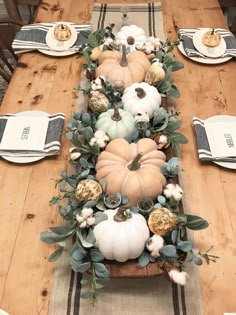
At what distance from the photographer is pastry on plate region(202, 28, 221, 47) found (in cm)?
153

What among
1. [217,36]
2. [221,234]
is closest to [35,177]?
[221,234]

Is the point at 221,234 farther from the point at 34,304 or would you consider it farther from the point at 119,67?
the point at 119,67

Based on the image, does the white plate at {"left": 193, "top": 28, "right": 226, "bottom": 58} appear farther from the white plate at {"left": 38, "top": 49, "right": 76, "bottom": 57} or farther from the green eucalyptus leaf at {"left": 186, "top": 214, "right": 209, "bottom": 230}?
the green eucalyptus leaf at {"left": 186, "top": 214, "right": 209, "bottom": 230}

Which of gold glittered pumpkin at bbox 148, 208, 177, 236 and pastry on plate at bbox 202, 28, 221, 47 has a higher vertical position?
pastry on plate at bbox 202, 28, 221, 47

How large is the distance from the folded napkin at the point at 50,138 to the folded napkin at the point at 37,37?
1.50ft

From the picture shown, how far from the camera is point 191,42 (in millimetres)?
1572

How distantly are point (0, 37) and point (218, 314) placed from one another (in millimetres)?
1564

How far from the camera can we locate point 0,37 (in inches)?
72.1

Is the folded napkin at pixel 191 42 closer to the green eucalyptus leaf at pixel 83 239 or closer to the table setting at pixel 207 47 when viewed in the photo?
the table setting at pixel 207 47

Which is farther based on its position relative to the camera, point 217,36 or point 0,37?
point 0,37

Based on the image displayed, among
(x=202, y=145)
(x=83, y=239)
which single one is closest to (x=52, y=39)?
(x=202, y=145)

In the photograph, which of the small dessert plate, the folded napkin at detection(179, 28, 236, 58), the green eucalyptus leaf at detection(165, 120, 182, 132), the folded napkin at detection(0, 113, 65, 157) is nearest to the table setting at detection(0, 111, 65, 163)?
the folded napkin at detection(0, 113, 65, 157)

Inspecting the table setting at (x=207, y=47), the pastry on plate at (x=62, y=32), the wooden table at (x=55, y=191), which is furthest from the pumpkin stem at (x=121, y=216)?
the pastry on plate at (x=62, y=32)

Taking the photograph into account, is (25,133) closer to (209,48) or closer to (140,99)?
(140,99)
